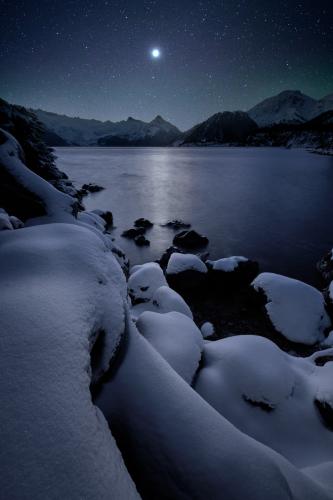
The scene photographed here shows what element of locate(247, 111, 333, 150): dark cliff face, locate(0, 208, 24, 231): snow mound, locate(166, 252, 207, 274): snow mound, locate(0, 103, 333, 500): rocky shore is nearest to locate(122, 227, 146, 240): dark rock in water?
locate(166, 252, 207, 274): snow mound

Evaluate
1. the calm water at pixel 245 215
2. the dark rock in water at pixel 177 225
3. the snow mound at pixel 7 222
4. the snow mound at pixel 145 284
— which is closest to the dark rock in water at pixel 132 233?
the calm water at pixel 245 215

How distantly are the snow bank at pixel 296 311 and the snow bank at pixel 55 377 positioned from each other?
855 centimetres

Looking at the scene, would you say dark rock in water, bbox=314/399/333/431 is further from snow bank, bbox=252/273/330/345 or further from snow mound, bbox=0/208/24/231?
snow mound, bbox=0/208/24/231

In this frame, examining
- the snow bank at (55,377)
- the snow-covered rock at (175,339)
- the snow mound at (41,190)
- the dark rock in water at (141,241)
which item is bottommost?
the dark rock in water at (141,241)

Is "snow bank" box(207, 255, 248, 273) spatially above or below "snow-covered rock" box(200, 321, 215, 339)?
above

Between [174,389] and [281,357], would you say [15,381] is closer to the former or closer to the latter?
[174,389]

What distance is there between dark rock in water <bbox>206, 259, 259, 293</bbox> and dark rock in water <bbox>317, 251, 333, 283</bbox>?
413 centimetres


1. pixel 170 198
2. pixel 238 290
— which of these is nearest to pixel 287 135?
pixel 170 198

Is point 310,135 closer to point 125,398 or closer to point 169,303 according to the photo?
point 169,303

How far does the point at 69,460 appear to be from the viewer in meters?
1.49

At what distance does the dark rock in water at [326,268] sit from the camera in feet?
45.2

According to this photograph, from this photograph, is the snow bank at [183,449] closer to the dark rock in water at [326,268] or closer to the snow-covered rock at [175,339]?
the snow-covered rock at [175,339]

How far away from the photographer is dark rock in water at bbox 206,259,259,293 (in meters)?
13.2

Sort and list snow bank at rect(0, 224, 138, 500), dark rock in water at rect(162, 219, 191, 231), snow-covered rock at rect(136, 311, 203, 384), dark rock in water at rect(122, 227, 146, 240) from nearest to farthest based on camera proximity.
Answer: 1. snow bank at rect(0, 224, 138, 500)
2. snow-covered rock at rect(136, 311, 203, 384)
3. dark rock in water at rect(122, 227, 146, 240)
4. dark rock in water at rect(162, 219, 191, 231)
